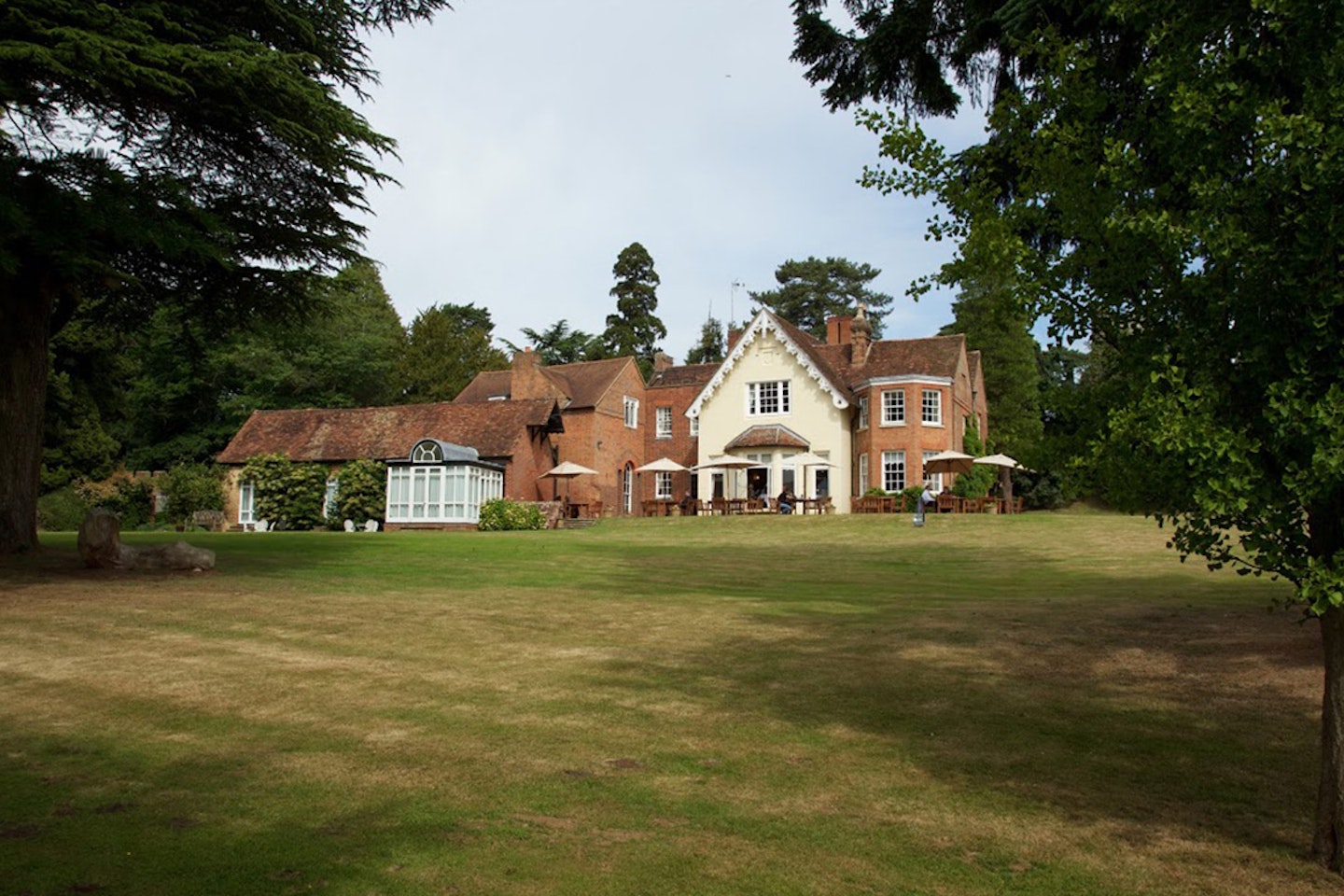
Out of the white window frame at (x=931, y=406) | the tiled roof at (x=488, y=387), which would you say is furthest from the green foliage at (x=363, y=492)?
the white window frame at (x=931, y=406)

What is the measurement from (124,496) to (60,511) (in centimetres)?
697

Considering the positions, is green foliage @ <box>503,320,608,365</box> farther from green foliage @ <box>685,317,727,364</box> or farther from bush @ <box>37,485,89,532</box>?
bush @ <box>37,485,89,532</box>

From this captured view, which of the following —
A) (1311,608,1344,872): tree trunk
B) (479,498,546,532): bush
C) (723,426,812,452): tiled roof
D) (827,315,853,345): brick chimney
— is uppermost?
(827,315,853,345): brick chimney

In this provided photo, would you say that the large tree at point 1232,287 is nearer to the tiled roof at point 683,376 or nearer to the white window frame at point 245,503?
the white window frame at point 245,503

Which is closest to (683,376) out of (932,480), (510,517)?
(932,480)

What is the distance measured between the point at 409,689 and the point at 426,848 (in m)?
3.57

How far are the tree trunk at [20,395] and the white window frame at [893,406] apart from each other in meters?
36.3

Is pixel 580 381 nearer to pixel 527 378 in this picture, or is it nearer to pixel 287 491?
pixel 527 378

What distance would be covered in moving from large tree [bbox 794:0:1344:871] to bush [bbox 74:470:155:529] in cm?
4631

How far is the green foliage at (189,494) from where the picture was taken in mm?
45188

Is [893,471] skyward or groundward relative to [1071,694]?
skyward

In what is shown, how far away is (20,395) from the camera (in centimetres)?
1627

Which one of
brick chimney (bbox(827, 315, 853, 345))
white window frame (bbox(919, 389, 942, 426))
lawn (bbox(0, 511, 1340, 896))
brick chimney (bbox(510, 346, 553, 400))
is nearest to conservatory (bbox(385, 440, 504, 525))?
brick chimney (bbox(510, 346, 553, 400))

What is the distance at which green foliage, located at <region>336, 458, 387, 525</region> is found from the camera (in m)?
42.9
